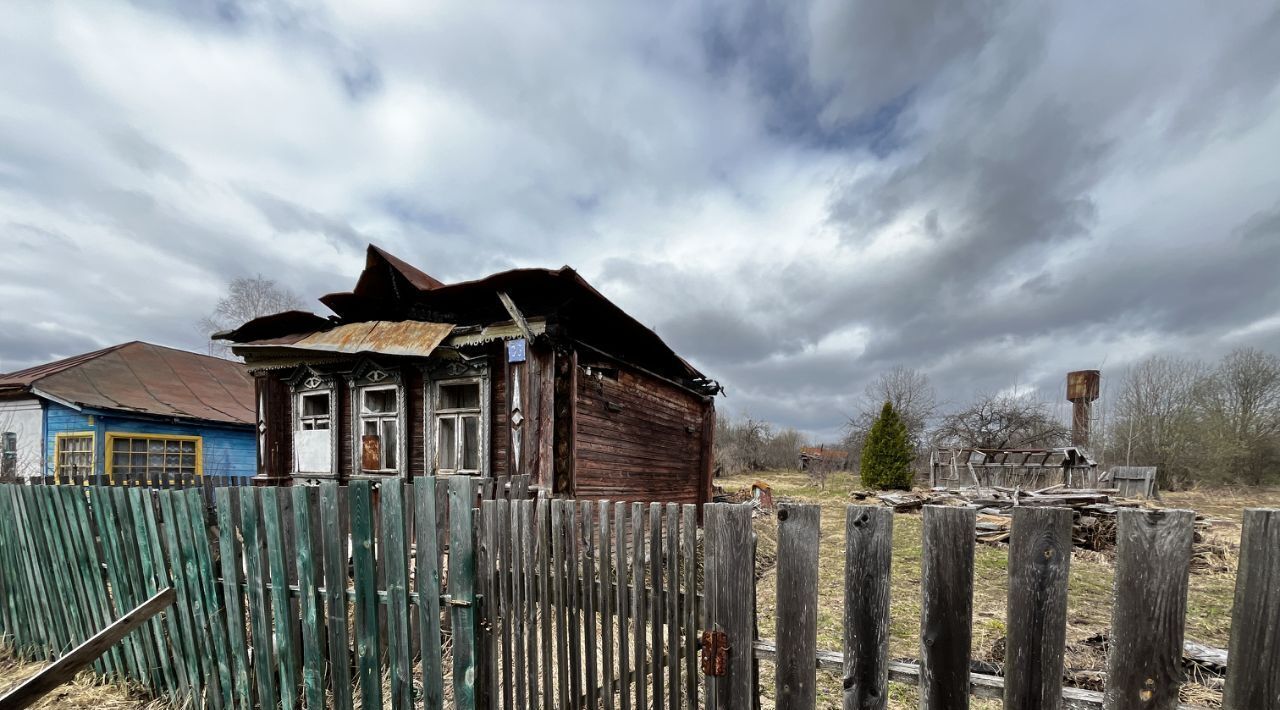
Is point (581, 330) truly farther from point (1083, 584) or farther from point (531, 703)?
point (1083, 584)

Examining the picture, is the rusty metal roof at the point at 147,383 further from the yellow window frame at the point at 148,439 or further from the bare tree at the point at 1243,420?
the bare tree at the point at 1243,420

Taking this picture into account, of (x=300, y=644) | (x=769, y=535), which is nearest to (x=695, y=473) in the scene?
(x=769, y=535)

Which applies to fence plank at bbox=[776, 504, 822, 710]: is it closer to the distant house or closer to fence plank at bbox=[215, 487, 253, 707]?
fence plank at bbox=[215, 487, 253, 707]

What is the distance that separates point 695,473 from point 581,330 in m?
6.90

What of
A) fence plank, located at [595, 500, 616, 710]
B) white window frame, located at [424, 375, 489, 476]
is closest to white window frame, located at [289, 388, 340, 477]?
white window frame, located at [424, 375, 489, 476]

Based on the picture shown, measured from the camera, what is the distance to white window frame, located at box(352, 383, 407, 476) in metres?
8.81

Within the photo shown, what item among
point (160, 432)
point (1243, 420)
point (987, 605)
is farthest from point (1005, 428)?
point (160, 432)

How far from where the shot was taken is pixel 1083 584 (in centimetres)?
736

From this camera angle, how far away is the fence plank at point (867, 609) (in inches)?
70.6

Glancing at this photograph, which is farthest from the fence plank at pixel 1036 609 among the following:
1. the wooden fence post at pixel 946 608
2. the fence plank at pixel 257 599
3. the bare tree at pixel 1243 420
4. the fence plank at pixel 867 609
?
the bare tree at pixel 1243 420

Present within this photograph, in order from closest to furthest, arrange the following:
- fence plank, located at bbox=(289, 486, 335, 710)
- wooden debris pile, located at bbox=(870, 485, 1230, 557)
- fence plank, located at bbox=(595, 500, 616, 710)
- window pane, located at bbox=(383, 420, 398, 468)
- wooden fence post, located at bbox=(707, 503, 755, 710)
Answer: wooden fence post, located at bbox=(707, 503, 755, 710)
fence plank, located at bbox=(595, 500, 616, 710)
fence plank, located at bbox=(289, 486, 335, 710)
wooden debris pile, located at bbox=(870, 485, 1230, 557)
window pane, located at bbox=(383, 420, 398, 468)

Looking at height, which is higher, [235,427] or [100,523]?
[100,523]

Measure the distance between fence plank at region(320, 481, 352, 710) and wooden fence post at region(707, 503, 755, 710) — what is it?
7.68 ft

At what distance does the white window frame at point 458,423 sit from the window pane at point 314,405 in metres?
2.93
